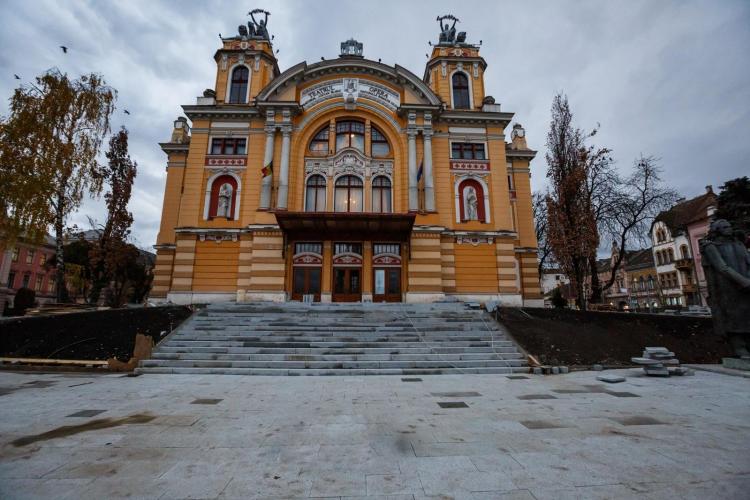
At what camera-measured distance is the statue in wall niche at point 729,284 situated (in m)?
9.94

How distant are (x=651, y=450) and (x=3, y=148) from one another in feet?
99.4

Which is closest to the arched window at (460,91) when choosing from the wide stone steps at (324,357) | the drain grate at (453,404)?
the wide stone steps at (324,357)

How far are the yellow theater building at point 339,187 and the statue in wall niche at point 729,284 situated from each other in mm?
12262

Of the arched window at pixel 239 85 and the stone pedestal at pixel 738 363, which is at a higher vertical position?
the arched window at pixel 239 85

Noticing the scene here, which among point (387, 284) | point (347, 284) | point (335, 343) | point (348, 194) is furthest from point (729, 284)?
point (348, 194)

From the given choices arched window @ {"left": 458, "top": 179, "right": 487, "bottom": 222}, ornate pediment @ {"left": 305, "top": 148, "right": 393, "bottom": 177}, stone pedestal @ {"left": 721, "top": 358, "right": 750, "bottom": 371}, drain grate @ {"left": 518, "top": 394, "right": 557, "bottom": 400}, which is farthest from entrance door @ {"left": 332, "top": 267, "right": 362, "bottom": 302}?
stone pedestal @ {"left": 721, "top": 358, "right": 750, "bottom": 371}

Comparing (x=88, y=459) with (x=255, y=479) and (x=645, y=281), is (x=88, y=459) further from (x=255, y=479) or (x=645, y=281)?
(x=645, y=281)

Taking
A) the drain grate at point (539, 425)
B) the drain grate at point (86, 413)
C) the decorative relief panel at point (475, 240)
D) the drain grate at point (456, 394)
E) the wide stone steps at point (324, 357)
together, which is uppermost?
the decorative relief panel at point (475, 240)

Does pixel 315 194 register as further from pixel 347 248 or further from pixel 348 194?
pixel 347 248

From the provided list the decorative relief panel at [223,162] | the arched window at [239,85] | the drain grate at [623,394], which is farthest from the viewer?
the arched window at [239,85]

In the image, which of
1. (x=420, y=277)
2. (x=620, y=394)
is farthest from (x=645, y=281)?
(x=620, y=394)

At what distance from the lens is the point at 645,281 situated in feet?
208

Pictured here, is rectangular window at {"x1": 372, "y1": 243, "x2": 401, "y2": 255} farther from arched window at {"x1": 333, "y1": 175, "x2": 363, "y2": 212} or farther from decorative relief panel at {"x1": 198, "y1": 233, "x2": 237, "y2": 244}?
decorative relief panel at {"x1": 198, "y1": 233, "x2": 237, "y2": 244}

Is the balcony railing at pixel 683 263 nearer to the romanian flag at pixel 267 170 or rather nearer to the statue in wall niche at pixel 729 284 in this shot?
the statue in wall niche at pixel 729 284
